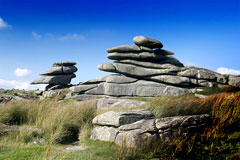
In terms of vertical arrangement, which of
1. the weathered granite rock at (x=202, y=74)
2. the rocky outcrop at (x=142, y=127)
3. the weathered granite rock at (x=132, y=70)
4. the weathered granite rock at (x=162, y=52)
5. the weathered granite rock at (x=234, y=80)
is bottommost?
the rocky outcrop at (x=142, y=127)

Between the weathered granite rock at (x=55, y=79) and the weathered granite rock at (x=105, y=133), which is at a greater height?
the weathered granite rock at (x=55, y=79)

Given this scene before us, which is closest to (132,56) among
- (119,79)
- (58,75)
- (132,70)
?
(132,70)

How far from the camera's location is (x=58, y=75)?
2652 centimetres

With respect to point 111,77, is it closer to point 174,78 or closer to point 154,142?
point 174,78

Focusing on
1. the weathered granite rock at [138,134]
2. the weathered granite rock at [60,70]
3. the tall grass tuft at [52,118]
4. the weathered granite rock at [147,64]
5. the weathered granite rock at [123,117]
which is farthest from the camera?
the weathered granite rock at [60,70]

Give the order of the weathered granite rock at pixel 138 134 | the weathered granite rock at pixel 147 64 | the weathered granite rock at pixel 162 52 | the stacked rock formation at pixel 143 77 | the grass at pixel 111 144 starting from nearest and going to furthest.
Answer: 1. the grass at pixel 111 144
2. the weathered granite rock at pixel 138 134
3. the stacked rock formation at pixel 143 77
4. the weathered granite rock at pixel 147 64
5. the weathered granite rock at pixel 162 52

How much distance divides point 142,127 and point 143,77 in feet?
61.2

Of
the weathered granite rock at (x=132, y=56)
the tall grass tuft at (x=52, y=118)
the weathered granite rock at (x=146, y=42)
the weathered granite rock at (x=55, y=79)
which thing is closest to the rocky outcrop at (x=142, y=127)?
the tall grass tuft at (x=52, y=118)

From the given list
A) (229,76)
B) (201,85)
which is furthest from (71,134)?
(229,76)

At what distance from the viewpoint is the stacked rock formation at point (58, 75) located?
85.5 feet

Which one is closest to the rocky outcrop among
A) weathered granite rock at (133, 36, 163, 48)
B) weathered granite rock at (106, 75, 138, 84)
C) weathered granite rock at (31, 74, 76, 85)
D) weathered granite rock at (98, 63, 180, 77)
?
weathered granite rock at (106, 75, 138, 84)

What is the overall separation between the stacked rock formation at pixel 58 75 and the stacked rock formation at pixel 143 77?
3084 mm

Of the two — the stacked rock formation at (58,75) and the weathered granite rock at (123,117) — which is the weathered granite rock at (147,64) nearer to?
the stacked rock formation at (58,75)

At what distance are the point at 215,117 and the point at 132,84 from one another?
53.9 ft
